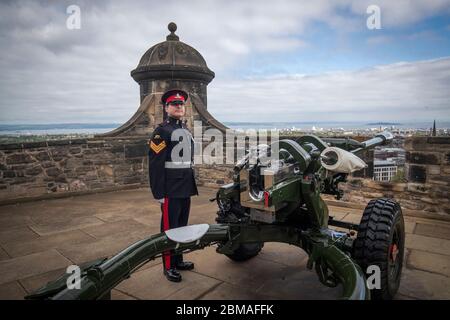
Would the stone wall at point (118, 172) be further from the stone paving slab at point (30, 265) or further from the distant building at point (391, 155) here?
the stone paving slab at point (30, 265)

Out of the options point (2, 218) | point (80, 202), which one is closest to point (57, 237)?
point (2, 218)

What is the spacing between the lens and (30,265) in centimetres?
332

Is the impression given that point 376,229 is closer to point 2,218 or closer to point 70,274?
point 70,274

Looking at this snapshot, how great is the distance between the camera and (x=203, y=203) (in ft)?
19.5

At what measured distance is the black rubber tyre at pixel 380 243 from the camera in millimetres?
2297

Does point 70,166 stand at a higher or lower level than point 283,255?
higher

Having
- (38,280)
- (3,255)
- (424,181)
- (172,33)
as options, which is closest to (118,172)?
(172,33)

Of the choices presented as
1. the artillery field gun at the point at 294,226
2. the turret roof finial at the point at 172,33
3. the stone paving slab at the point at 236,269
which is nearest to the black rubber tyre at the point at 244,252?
the stone paving slab at the point at 236,269

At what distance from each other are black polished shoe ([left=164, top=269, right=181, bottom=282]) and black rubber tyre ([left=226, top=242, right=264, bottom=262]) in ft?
1.94

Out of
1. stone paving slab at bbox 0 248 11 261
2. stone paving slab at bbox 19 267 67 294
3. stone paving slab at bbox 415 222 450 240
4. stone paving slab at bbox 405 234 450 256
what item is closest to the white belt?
stone paving slab at bbox 19 267 67 294

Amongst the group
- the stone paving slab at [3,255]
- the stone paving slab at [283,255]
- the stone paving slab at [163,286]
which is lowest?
the stone paving slab at [163,286]

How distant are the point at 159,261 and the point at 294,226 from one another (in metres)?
1.60

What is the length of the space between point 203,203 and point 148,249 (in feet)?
12.7

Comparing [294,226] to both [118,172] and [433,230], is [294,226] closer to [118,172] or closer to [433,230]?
[433,230]
